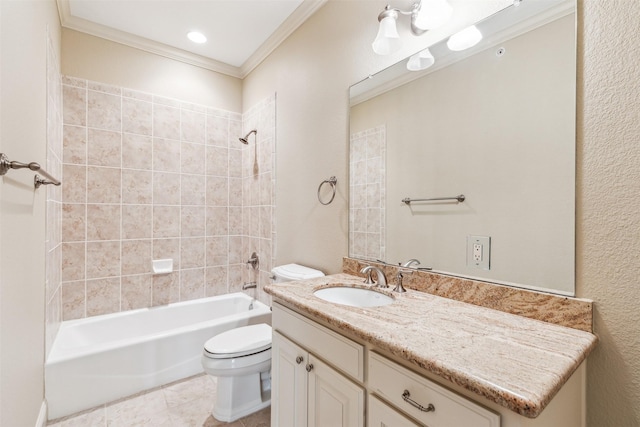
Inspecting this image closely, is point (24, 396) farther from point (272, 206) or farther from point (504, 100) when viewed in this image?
point (504, 100)

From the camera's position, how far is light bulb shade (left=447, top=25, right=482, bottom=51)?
1164 mm

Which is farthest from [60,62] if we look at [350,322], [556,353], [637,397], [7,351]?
[637,397]

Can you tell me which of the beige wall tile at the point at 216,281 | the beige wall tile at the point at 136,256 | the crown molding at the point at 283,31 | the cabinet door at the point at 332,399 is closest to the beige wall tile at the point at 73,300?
the beige wall tile at the point at 136,256

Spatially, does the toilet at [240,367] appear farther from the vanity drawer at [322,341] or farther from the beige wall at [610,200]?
the beige wall at [610,200]

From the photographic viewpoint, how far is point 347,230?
69.9 inches

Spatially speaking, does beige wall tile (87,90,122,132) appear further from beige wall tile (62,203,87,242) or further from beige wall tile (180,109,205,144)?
beige wall tile (62,203,87,242)

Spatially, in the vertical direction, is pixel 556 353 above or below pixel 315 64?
below

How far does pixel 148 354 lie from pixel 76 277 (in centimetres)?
91

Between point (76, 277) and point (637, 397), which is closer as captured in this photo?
point (637, 397)

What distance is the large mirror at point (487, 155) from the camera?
0.96m

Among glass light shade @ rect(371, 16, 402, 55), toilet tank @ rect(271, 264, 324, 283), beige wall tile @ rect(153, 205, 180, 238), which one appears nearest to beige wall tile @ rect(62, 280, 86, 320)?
beige wall tile @ rect(153, 205, 180, 238)

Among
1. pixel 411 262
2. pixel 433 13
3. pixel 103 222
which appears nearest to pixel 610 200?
pixel 411 262

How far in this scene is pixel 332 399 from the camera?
3.40 ft

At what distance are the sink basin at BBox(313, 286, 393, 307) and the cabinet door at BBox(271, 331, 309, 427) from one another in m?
0.28
